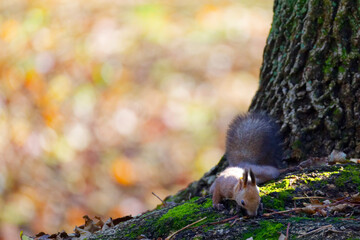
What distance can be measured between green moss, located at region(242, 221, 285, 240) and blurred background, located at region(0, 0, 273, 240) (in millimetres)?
4943

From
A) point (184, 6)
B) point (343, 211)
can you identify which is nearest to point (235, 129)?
point (343, 211)

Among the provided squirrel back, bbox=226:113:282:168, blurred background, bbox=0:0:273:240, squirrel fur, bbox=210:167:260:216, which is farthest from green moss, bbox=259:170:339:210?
blurred background, bbox=0:0:273:240

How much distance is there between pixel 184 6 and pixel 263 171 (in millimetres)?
7981

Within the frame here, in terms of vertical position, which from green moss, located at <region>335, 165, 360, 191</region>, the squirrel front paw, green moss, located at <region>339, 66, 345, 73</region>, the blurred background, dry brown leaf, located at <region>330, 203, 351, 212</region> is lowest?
dry brown leaf, located at <region>330, 203, 351, 212</region>

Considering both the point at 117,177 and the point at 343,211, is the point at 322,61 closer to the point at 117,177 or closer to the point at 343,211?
the point at 343,211

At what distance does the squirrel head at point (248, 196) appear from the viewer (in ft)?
8.69

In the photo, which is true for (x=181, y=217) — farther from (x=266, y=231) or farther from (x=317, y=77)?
(x=317, y=77)

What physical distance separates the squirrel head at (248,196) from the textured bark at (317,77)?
1.03 m

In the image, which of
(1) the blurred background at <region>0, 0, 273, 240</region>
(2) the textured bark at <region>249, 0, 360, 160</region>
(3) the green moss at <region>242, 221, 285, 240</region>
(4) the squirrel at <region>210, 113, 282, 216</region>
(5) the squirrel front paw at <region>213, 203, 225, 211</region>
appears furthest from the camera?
(1) the blurred background at <region>0, 0, 273, 240</region>

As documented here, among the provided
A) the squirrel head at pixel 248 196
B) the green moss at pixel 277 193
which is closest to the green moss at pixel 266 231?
the squirrel head at pixel 248 196

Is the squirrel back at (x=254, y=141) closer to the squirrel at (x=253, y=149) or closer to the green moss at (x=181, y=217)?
the squirrel at (x=253, y=149)

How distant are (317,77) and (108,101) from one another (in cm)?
516

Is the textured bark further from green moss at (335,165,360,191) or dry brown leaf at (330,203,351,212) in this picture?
dry brown leaf at (330,203,351,212)

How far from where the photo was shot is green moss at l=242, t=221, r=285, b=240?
2436 millimetres
